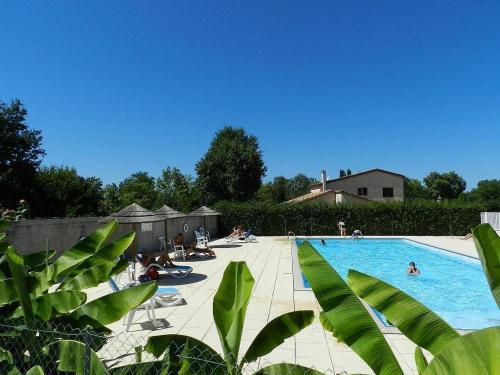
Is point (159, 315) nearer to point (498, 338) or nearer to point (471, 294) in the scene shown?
point (498, 338)

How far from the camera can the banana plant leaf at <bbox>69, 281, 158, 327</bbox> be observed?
2.82 m

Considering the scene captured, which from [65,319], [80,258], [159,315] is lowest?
[159,315]

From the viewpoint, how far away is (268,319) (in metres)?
7.74

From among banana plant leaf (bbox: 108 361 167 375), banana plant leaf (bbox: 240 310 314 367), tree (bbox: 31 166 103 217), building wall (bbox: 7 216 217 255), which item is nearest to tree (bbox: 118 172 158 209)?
tree (bbox: 31 166 103 217)

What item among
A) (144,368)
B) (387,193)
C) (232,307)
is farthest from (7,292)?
(387,193)

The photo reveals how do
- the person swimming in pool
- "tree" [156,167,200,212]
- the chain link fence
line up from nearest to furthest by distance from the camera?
1. the chain link fence
2. the person swimming in pool
3. "tree" [156,167,200,212]

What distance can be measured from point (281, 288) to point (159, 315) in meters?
3.73

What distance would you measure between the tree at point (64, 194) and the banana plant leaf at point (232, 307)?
95.2 ft

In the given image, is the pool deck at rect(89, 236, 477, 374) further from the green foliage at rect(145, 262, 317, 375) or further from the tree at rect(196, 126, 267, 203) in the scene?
the tree at rect(196, 126, 267, 203)

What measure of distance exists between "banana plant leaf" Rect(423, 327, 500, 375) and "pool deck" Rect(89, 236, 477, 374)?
7.55ft

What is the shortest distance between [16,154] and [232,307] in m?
30.1

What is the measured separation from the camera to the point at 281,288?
10.6 metres

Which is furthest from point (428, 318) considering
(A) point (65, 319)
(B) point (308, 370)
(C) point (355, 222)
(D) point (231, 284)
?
(C) point (355, 222)

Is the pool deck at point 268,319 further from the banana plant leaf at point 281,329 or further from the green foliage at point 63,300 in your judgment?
the green foliage at point 63,300
